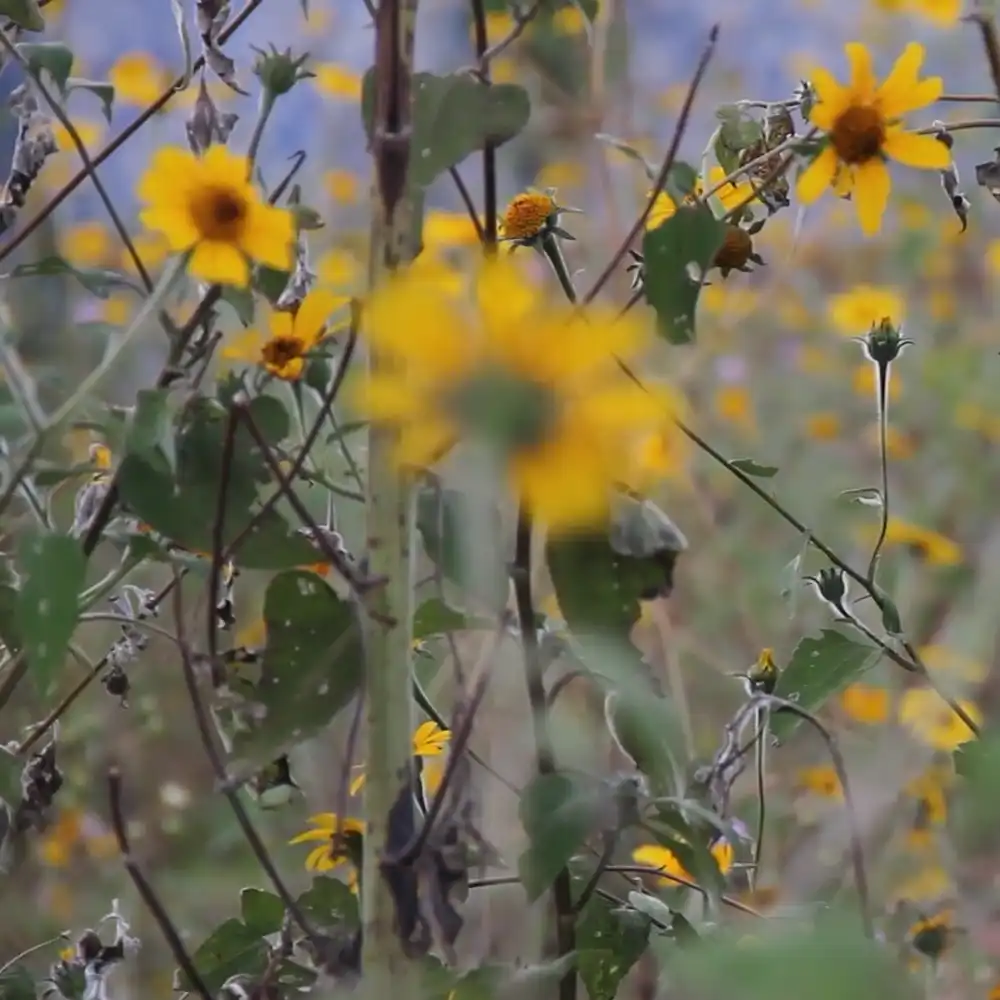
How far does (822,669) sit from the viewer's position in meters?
0.40

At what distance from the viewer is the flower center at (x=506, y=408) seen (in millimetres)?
228

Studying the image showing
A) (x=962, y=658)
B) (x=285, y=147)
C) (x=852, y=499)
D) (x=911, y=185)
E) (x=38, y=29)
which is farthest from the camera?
(x=911, y=185)

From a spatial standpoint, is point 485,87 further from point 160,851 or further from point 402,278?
point 160,851

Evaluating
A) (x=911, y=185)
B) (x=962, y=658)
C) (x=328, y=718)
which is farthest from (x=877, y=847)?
(x=911, y=185)

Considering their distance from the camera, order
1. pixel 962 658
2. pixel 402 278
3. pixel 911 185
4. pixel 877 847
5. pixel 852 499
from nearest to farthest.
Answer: pixel 402 278
pixel 852 499
pixel 962 658
pixel 877 847
pixel 911 185

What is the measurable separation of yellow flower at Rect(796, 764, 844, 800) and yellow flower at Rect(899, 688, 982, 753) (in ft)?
0.19

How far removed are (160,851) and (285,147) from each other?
637 mm

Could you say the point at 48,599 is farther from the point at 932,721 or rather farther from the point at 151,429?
the point at 932,721

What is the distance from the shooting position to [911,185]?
1601mm

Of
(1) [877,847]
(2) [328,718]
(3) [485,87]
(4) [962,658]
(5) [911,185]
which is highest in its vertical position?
(5) [911,185]

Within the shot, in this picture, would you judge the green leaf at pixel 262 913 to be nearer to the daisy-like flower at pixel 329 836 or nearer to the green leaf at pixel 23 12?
the daisy-like flower at pixel 329 836

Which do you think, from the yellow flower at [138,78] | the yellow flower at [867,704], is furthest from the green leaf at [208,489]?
the yellow flower at [867,704]

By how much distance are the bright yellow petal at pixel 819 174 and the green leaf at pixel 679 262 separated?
0.13 feet

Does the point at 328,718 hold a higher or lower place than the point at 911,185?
lower
